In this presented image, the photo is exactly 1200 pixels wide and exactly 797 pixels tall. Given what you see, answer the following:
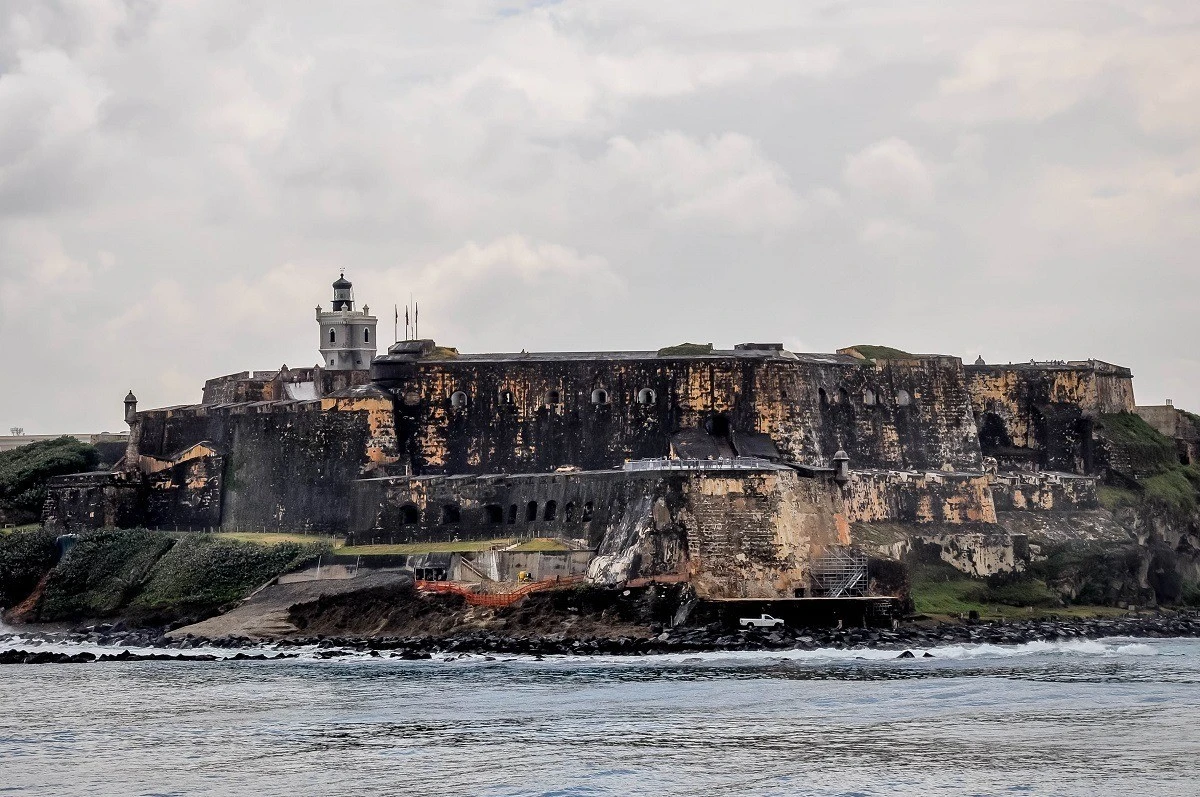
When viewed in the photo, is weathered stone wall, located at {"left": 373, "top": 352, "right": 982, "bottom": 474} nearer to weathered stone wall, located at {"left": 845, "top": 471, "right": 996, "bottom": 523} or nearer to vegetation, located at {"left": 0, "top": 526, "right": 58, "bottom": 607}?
weathered stone wall, located at {"left": 845, "top": 471, "right": 996, "bottom": 523}

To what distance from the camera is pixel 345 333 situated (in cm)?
10369

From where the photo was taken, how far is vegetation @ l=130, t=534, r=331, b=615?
217 ft

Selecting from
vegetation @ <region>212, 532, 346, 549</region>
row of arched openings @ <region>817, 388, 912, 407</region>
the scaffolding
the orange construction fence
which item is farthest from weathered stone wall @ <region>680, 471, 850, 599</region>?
A: vegetation @ <region>212, 532, 346, 549</region>

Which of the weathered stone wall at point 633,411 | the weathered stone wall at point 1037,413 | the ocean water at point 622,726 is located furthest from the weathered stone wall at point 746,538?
the weathered stone wall at point 1037,413

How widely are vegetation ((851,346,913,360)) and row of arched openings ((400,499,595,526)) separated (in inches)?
621

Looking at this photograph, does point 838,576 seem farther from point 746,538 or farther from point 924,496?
point 924,496

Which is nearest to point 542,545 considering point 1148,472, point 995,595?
point 995,595

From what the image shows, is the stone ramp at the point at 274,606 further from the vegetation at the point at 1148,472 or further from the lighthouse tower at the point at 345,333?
the lighthouse tower at the point at 345,333

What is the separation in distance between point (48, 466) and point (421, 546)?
76.5ft

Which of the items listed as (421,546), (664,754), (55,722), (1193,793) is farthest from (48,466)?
(1193,793)

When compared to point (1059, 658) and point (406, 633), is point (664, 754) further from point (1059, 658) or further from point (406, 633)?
point (406, 633)

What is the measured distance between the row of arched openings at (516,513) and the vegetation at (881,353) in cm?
1578

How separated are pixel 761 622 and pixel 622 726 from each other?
17407 mm

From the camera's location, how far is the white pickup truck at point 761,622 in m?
56.9
